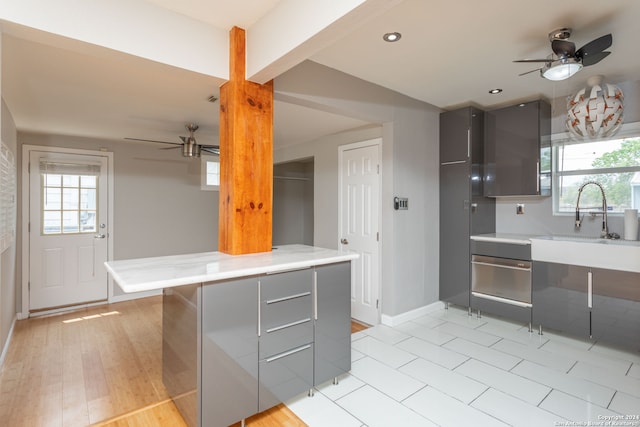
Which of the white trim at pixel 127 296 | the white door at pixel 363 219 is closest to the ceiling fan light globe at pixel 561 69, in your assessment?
the white door at pixel 363 219

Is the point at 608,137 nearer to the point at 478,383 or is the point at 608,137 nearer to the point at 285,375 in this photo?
the point at 478,383

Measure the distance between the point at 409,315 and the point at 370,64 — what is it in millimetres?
2596

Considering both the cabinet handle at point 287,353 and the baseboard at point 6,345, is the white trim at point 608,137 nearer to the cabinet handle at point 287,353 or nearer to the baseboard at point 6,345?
the cabinet handle at point 287,353

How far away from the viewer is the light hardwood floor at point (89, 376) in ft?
6.68

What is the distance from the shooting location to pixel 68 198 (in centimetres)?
446

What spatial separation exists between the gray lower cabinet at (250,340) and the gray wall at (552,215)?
269 cm

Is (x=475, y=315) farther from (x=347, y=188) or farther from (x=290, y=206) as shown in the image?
(x=290, y=206)

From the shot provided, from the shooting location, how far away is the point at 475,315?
382cm

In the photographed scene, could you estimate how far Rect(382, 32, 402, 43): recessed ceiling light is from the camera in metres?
2.27

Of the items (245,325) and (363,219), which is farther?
(363,219)

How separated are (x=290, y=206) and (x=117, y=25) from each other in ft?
16.6

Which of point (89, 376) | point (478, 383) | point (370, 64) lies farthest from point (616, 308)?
point (89, 376)

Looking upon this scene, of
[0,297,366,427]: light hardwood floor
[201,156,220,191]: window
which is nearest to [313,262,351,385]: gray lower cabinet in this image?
[0,297,366,427]: light hardwood floor

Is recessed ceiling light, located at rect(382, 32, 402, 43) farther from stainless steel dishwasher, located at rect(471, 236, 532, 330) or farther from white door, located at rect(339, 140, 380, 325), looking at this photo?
stainless steel dishwasher, located at rect(471, 236, 532, 330)
